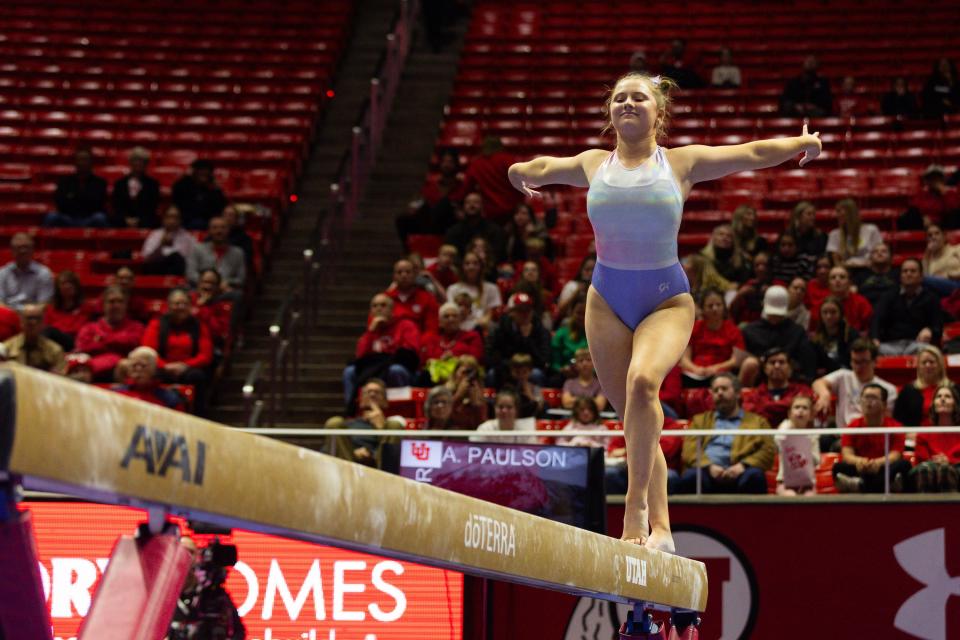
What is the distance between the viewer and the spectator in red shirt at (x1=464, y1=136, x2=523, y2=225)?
1259 centimetres

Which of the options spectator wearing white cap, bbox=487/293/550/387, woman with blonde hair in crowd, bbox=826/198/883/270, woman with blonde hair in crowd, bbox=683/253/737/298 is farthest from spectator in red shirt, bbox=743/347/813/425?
woman with blonde hair in crowd, bbox=826/198/883/270

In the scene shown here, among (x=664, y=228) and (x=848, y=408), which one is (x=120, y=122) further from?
(x=664, y=228)

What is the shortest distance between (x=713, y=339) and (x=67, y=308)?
507cm

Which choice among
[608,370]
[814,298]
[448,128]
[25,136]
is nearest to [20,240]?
[25,136]

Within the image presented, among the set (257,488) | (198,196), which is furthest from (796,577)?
(198,196)

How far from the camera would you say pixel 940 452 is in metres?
8.52

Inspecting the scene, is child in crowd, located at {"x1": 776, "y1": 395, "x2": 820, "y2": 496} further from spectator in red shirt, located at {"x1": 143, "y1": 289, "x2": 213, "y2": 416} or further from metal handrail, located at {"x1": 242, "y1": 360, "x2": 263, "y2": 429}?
spectator in red shirt, located at {"x1": 143, "y1": 289, "x2": 213, "y2": 416}

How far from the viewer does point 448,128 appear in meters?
15.2

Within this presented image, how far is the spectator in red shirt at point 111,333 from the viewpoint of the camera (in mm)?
10547

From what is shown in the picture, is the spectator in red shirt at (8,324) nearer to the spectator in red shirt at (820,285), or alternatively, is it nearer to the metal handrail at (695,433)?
the metal handrail at (695,433)

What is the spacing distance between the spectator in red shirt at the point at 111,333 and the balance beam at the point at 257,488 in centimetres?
694

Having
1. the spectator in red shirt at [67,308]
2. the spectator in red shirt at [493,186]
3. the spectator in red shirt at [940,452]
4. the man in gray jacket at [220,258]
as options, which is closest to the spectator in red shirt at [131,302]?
the spectator in red shirt at [67,308]

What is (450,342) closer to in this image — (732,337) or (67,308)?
(732,337)

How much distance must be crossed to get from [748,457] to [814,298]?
250 cm
